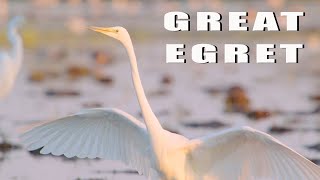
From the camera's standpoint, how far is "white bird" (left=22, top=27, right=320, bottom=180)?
7.48 m

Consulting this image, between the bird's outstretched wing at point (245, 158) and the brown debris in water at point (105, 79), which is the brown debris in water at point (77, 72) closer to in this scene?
the brown debris in water at point (105, 79)

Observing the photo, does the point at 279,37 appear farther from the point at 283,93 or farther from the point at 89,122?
the point at 89,122

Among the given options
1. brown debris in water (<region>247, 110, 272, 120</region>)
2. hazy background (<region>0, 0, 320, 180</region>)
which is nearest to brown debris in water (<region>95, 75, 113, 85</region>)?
hazy background (<region>0, 0, 320, 180</region>)

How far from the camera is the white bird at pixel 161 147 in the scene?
748 centimetres

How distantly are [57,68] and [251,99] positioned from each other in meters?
8.34

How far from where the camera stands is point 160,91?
1841cm

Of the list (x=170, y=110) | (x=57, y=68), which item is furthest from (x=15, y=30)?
(x=57, y=68)

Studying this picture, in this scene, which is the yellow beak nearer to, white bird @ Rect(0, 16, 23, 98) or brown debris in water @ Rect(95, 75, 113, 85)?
white bird @ Rect(0, 16, 23, 98)

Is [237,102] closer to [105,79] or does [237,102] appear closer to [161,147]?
[105,79]

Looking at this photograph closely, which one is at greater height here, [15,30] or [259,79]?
[15,30]

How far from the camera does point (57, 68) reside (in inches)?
971

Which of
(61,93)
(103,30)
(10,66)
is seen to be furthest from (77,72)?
(103,30)

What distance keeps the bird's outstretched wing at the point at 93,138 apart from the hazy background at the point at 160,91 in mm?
1714

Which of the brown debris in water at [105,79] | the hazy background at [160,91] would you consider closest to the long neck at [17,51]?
the hazy background at [160,91]
